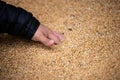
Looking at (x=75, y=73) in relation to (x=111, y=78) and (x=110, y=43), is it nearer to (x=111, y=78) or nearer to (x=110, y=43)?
(x=111, y=78)

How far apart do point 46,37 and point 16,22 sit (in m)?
0.20

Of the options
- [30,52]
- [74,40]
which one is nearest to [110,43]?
[74,40]

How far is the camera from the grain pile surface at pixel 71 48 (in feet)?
3.98

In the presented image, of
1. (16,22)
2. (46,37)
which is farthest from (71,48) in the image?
(16,22)

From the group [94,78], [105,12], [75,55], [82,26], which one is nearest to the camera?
[94,78]

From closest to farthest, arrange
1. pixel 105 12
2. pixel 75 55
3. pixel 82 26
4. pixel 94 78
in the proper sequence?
pixel 94 78 → pixel 75 55 → pixel 82 26 → pixel 105 12

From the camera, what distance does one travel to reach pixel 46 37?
1.34 meters

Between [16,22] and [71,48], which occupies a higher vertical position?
[16,22]

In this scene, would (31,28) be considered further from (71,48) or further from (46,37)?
(71,48)

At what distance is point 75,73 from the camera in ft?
3.98

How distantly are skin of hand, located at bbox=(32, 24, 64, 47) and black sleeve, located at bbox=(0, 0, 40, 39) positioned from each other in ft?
0.09

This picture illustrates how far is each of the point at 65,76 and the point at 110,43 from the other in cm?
36

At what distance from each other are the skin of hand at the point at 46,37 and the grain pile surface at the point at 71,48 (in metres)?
0.04

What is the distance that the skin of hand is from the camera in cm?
131
